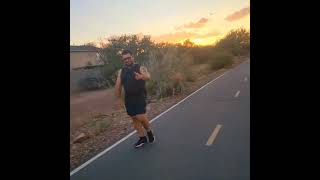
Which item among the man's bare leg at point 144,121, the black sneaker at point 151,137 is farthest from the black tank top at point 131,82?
the black sneaker at point 151,137

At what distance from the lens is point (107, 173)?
15.9ft

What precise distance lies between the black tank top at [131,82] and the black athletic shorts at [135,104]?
6cm

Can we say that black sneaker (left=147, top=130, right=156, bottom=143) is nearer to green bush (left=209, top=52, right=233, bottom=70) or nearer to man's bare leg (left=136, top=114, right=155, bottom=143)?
man's bare leg (left=136, top=114, right=155, bottom=143)

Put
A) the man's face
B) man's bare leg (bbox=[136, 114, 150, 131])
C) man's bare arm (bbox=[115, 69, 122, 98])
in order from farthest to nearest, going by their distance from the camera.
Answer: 1. man's bare leg (bbox=[136, 114, 150, 131])
2. man's bare arm (bbox=[115, 69, 122, 98])
3. the man's face

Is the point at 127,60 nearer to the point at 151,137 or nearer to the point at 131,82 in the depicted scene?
the point at 131,82

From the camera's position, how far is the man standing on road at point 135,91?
197 inches

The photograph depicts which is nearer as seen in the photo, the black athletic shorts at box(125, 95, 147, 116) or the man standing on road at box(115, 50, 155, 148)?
the man standing on road at box(115, 50, 155, 148)

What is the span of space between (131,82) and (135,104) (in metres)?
0.34

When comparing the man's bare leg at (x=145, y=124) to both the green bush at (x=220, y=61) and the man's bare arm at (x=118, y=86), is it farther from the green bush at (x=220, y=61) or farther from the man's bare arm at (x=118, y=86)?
the green bush at (x=220, y=61)

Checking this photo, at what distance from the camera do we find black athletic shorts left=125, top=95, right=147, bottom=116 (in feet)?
16.9

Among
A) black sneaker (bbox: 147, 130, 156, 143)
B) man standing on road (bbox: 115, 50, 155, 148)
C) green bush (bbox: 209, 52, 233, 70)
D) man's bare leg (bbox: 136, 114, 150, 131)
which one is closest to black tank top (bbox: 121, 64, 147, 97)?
man standing on road (bbox: 115, 50, 155, 148)

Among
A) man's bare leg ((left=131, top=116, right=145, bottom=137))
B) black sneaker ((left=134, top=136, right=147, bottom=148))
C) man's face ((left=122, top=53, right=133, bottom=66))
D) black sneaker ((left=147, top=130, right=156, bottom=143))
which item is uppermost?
man's face ((left=122, top=53, right=133, bottom=66))
